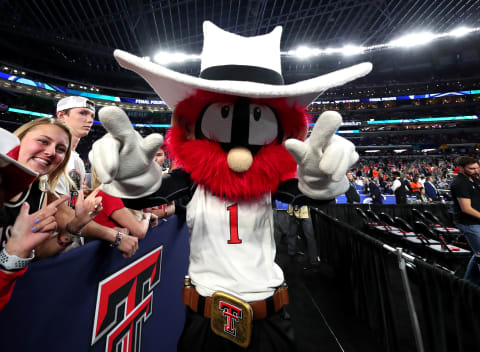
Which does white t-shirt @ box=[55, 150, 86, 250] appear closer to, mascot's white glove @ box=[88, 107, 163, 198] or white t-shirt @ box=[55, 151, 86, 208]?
white t-shirt @ box=[55, 151, 86, 208]

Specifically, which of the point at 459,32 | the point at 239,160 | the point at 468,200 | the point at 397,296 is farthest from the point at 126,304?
the point at 459,32

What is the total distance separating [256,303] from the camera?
3.06ft

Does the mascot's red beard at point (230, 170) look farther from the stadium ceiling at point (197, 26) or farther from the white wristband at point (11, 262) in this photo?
the stadium ceiling at point (197, 26)

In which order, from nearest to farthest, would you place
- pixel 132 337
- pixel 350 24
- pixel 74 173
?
1. pixel 132 337
2. pixel 74 173
3. pixel 350 24

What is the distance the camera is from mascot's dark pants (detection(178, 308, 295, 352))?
0.93 metres

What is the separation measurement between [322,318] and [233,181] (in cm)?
222

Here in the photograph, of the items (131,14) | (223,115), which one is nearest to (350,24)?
(131,14)

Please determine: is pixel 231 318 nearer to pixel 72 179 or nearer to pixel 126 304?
pixel 126 304

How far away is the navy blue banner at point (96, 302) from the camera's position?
649mm

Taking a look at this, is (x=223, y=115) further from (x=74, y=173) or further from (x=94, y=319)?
(x=74, y=173)

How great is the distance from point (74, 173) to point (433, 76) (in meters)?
28.5

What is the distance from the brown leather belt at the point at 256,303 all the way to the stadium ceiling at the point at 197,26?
1322 centimetres

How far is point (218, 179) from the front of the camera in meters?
0.95

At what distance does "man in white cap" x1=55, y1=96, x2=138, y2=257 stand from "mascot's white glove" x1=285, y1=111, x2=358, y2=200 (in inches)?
33.8
